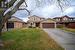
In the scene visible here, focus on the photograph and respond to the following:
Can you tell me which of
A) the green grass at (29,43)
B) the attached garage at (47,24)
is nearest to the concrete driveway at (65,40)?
the green grass at (29,43)

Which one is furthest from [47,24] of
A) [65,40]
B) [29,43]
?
[29,43]

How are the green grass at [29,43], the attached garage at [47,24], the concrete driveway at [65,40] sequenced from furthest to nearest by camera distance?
1. the attached garage at [47,24]
2. the concrete driveway at [65,40]
3. the green grass at [29,43]

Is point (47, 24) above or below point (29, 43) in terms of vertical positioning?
below

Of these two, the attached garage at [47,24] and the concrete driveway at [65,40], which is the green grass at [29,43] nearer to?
the concrete driveway at [65,40]

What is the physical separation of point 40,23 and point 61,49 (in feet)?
235

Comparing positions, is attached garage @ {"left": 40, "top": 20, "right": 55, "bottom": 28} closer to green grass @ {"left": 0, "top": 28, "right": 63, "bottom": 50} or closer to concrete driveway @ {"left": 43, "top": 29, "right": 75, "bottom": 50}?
concrete driveway @ {"left": 43, "top": 29, "right": 75, "bottom": 50}

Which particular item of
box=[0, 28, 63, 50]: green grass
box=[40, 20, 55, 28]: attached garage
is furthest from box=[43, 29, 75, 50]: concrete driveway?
box=[40, 20, 55, 28]: attached garage

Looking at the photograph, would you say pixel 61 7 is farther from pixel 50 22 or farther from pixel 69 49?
pixel 50 22

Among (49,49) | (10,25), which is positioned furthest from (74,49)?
(10,25)

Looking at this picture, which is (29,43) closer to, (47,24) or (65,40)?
(65,40)

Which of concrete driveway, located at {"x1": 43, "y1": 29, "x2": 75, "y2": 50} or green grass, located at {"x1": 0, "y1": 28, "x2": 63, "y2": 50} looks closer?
green grass, located at {"x1": 0, "y1": 28, "x2": 63, "y2": 50}

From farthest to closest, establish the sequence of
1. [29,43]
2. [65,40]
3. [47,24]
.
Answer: [47,24]
[65,40]
[29,43]

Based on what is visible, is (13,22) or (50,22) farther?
(50,22)

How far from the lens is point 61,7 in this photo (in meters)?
18.8
